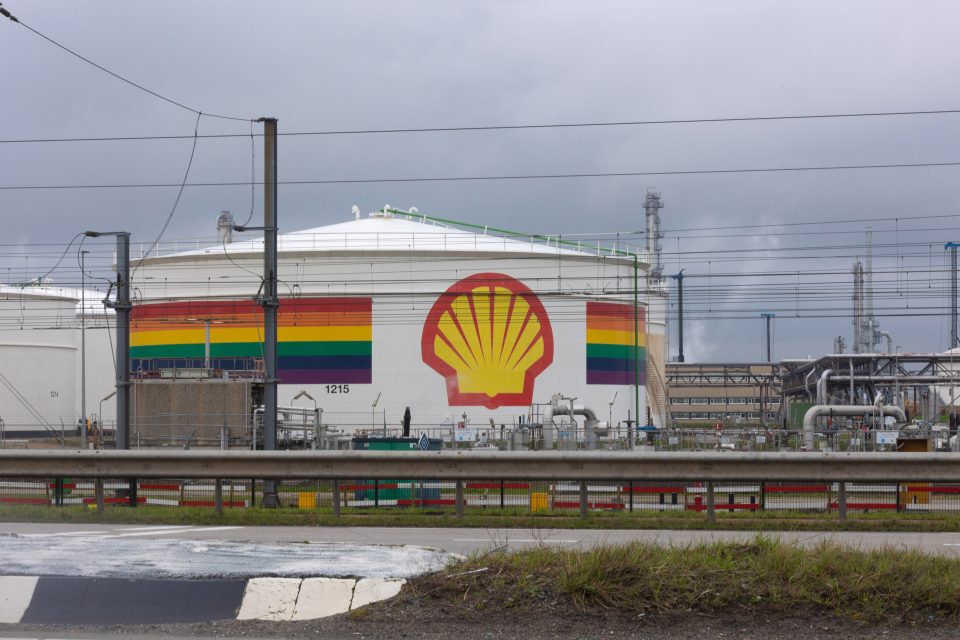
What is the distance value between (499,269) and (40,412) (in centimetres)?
2768

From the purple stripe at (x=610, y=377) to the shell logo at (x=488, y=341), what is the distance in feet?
7.65

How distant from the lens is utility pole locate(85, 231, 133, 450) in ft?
76.8

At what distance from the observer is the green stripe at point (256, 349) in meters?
48.5

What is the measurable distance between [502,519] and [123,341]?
12.1m

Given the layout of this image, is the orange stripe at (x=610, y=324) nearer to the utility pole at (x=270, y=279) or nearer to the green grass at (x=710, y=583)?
the utility pole at (x=270, y=279)

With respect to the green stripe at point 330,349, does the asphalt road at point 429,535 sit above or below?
below

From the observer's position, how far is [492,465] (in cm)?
1538

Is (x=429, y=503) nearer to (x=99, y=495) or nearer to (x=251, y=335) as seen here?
(x=99, y=495)

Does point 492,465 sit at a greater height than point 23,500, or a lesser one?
greater

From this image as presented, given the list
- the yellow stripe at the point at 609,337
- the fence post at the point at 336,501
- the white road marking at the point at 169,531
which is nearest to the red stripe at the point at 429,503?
the fence post at the point at 336,501

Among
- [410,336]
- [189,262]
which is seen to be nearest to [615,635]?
[410,336]

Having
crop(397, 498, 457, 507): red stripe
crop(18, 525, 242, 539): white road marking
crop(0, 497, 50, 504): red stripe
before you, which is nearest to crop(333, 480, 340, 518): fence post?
crop(18, 525, 242, 539): white road marking

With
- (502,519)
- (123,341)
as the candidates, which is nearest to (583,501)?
(502,519)

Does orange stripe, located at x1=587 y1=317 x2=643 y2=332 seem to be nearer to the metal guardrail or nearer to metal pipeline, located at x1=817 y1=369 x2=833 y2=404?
metal pipeline, located at x1=817 y1=369 x2=833 y2=404
